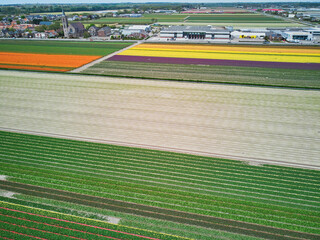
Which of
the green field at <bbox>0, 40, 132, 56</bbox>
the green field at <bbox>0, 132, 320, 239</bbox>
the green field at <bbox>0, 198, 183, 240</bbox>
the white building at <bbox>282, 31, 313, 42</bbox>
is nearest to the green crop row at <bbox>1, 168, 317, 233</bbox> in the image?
the green field at <bbox>0, 132, 320, 239</bbox>

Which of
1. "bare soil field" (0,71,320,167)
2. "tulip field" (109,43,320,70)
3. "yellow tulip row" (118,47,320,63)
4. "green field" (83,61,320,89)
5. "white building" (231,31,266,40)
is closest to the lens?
"bare soil field" (0,71,320,167)

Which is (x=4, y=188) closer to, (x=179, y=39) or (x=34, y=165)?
(x=34, y=165)

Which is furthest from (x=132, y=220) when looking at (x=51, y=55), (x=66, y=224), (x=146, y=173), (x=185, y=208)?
(x=51, y=55)

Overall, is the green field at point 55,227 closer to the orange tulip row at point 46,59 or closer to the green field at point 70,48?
the orange tulip row at point 46,59

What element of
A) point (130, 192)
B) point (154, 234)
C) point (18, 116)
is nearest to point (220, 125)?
point (130, 192)

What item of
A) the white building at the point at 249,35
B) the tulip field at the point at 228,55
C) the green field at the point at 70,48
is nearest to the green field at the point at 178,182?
the tulip field at the point at 228,55

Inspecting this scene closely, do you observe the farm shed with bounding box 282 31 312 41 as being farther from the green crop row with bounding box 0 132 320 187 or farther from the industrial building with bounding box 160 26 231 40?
the green crop row with bounding box 0 132 320 187

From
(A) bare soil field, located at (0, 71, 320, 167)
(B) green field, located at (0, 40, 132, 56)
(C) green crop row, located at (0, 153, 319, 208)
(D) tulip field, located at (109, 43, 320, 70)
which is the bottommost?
(C) green crop row, located at (0, 153, 319, 208)
